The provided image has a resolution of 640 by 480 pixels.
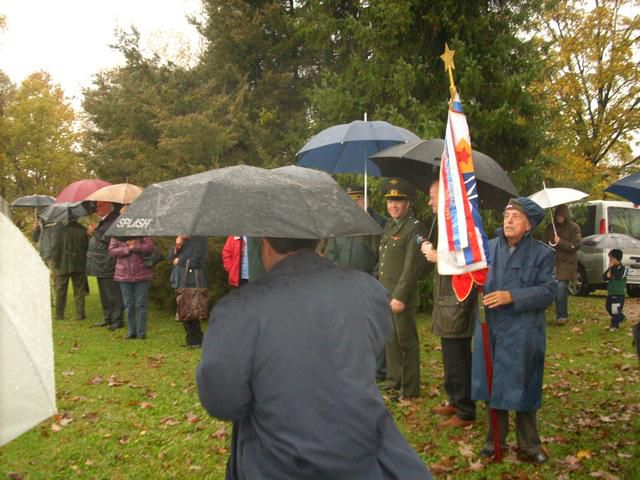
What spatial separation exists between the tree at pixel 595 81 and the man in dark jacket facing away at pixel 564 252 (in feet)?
35.3

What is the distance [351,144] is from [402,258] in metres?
2.22

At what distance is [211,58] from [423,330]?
804cm

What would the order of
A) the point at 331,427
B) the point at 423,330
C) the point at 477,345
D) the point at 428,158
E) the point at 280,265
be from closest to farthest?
the point at 331,427
the point at 280,265
the point at 477,345
the point at 428,158
the point at 423,330

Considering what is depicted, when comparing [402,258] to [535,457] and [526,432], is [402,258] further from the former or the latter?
[535,457]

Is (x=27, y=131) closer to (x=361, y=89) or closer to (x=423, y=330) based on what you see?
(x=361, y=89)

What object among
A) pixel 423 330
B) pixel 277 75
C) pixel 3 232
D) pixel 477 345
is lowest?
pixel 423 330

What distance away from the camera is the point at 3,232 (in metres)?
1.70

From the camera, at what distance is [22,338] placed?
1.74m

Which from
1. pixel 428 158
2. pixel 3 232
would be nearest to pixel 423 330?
pixel 428 158

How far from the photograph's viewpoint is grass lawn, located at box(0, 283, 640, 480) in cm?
495


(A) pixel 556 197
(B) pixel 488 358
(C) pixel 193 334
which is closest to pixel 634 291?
(A) pixel 556 197

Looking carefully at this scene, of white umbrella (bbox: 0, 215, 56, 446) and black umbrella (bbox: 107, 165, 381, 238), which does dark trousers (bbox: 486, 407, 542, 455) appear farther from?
white umbrella (bbox: 0, 215, 56, 446)

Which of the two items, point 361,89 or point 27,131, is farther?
point 27,131

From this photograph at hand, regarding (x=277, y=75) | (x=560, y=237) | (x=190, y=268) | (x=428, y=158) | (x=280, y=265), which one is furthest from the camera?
(x=277, y=75)
